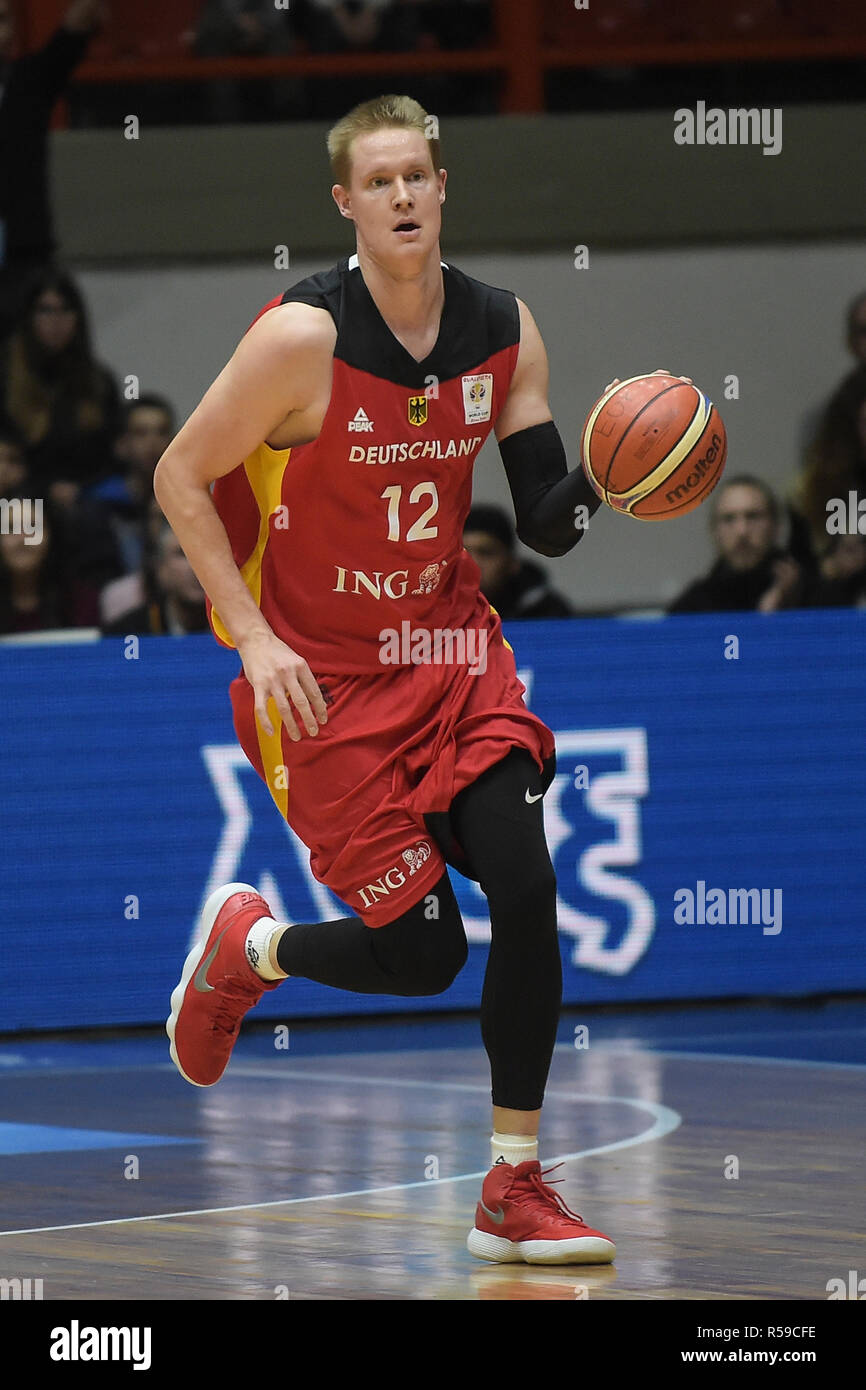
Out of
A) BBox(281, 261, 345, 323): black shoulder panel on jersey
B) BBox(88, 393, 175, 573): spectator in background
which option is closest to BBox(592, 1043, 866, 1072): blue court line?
BBox(88, 393, 175, 573): spectator in background

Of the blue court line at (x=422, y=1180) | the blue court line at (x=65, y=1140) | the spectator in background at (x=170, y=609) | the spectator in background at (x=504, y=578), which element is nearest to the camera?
the blue court line at (x=422, y=1180)

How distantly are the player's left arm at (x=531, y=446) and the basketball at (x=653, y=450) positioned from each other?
23 centimetres

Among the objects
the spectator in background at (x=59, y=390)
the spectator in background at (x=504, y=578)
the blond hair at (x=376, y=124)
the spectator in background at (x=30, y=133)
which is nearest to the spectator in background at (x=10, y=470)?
the spectator in background at (x=59, y=390)

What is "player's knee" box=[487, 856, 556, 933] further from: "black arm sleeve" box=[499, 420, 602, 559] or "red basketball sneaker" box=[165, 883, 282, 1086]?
"red basketball sneaker" box=[165, 883, 282, 1086]

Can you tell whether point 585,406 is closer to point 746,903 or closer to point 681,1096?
point 746,903

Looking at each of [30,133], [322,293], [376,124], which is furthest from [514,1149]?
[30,133]

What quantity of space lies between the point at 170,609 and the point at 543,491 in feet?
12.2

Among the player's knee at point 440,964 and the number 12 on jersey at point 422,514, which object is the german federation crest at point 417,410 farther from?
the player's knee at point 440,964

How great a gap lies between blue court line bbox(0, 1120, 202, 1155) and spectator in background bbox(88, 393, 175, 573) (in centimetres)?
328

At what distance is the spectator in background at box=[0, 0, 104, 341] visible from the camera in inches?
390

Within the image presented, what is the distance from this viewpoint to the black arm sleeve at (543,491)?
478 centimetres

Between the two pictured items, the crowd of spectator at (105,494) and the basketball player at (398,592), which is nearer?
the basketball player at (398,592)

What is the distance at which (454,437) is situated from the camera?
474 centimetres

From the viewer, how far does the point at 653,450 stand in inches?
179
